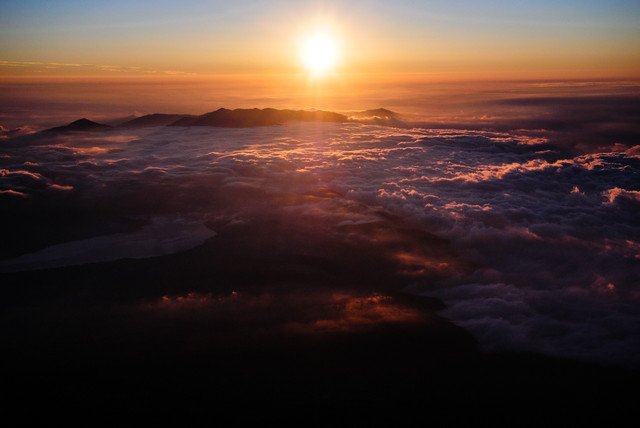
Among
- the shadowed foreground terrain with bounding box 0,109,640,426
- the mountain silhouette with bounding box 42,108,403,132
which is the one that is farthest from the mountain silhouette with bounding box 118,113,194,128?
the shadowed foreground terrain with bounding box 0,109,640,426

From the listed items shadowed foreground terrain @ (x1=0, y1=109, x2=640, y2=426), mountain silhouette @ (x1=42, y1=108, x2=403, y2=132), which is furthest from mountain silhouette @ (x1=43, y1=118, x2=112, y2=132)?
shadowed foreground terrain @ (x1=0, y1=109, x2=640, y2=426)

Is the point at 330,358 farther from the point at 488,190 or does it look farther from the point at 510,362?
the point at 488,190

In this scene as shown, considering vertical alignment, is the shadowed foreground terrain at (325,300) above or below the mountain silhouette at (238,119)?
below

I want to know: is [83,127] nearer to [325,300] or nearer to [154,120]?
[154,120]

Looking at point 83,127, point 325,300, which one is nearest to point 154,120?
point 83,127

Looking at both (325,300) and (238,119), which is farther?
(238,119)

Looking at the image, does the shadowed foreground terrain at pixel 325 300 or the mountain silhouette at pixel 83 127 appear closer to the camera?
the shadowed foreground terrain at pixel 325 300

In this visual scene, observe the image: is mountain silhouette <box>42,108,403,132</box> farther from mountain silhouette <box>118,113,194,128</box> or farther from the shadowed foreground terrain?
the shadowed foreground terrain

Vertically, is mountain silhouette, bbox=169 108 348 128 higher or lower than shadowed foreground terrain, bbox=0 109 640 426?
higher

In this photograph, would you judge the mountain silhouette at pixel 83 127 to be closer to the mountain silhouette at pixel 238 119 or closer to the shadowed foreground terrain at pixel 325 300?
the mountain silhouette at pixel 238 119

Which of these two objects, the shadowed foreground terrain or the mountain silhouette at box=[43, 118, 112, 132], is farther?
the mountain silhouette at box=[43, 118, 112, 132]

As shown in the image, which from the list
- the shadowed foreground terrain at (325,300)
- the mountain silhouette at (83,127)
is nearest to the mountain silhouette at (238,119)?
the mountain silhouette at (83,127)
